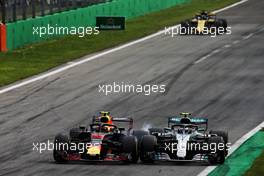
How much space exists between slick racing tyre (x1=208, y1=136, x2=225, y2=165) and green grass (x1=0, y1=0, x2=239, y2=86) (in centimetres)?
1801

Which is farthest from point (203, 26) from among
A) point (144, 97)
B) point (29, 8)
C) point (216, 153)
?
point (216, 153)

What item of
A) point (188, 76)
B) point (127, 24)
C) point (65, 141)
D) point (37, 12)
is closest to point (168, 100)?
point (188, 76)

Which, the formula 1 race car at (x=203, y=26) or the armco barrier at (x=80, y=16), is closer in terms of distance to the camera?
the armco barrier at (x=80, y=16)

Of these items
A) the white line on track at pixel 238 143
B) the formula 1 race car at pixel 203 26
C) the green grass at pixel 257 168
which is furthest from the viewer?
the formula 1 race car at pixel 203 26

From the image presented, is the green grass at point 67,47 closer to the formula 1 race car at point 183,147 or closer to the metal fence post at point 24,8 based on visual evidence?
the metal fence post at point 24,8

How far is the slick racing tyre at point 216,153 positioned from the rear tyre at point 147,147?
1413 mm

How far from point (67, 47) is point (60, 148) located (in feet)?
93.7

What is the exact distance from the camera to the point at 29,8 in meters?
54.2

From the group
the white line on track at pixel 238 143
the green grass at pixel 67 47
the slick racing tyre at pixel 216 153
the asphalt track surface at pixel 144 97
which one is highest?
the slick racing tyre at pixel 216 153

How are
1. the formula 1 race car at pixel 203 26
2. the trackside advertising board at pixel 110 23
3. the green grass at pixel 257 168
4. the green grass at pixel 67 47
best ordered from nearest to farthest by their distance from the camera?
the green grass at pixel 257 168
the green grass at pixel 67 47
the formula 1 race car at pixel 203 26
the trackside advertising board at pixel 110 23

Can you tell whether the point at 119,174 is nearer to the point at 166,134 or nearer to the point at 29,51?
the point at 166,134

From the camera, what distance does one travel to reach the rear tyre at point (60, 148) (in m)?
25.2

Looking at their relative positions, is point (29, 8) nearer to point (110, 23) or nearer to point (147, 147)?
point (110, 23)

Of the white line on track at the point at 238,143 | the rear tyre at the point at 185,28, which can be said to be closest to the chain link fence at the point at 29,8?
the rear tyre at the point at 185,28
